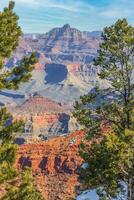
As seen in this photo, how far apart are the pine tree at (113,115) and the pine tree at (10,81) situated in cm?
425

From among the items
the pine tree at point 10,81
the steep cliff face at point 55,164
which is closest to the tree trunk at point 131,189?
the pine tree at point 10,81

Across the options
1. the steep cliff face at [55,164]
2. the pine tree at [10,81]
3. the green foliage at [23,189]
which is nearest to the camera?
the pine tree at [10,81]

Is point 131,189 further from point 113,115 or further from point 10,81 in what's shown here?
point 10,81

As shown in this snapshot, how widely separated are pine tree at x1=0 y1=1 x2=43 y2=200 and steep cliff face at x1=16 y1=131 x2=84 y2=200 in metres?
32.1

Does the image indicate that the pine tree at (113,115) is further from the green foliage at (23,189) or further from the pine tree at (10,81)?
the pine tree at (10,81)

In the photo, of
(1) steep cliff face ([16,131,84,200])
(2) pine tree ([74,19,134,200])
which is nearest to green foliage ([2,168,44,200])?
(2) pine tree ([74,19,134,200])

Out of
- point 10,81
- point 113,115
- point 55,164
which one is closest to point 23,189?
point 10,81

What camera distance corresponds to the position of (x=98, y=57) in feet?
90.7

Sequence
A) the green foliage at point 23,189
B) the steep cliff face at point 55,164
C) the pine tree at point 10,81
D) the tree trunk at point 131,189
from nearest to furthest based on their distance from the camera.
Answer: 1. the pine tree at point 10,81
2. the green foliage at point 23,189
3. the tree trunk at point 131,189
4. the steep cliff face at point 55,164

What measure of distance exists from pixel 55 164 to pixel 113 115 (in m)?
49.3

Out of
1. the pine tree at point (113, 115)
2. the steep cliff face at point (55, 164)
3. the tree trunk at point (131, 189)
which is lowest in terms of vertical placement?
the steep cliff face at point (55, 164)

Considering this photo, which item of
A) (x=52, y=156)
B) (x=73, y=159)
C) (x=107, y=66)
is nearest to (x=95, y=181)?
(x=107, y=66)

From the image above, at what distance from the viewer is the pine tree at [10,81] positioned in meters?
22.6

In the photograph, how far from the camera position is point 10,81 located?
23.5 meters
